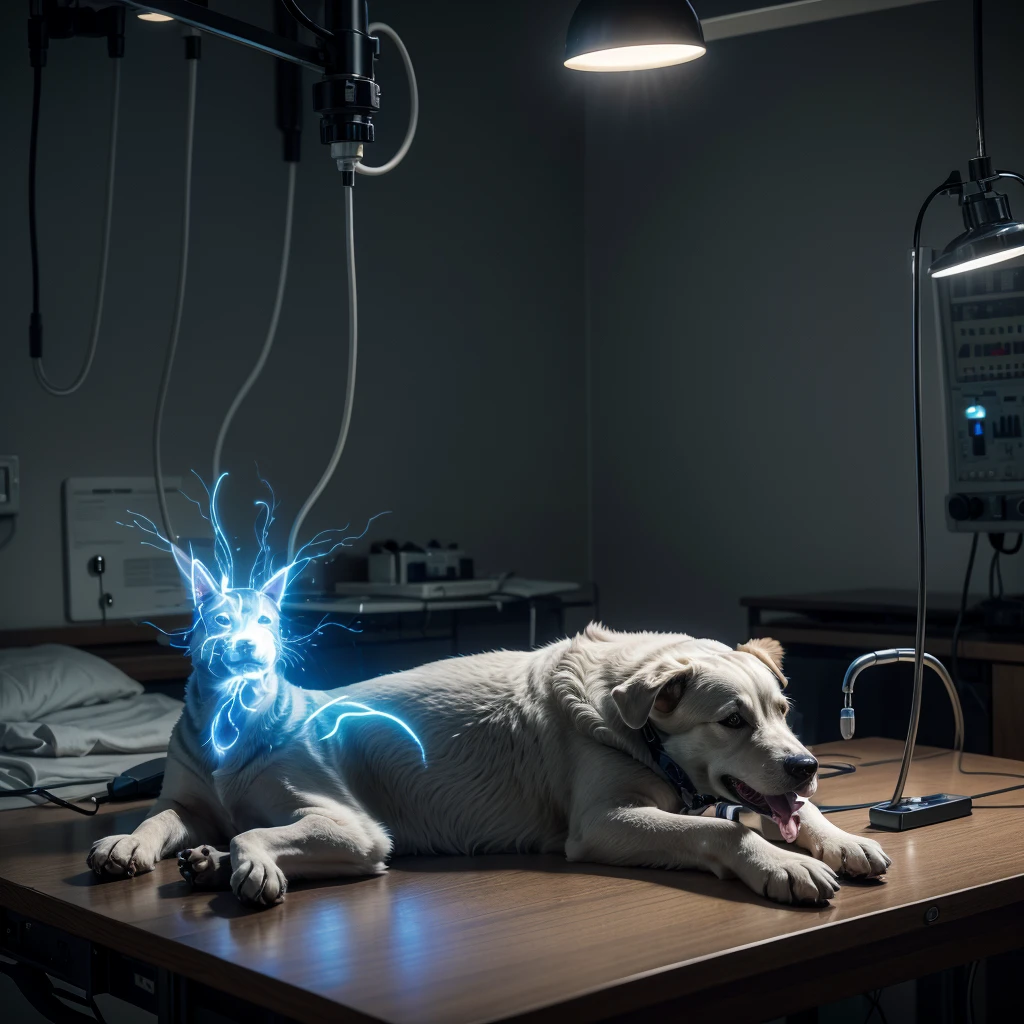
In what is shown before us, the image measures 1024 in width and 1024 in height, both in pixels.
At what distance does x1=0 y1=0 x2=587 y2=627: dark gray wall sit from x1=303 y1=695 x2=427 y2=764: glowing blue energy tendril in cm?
205

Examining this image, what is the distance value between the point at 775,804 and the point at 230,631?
0.57 m

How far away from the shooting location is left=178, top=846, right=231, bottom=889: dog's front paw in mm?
1182

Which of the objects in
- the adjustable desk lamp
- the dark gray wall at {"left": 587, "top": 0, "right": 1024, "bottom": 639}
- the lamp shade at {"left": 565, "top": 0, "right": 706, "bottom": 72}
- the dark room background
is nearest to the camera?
the adjustable desk lamp

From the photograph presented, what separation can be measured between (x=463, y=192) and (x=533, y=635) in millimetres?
1566

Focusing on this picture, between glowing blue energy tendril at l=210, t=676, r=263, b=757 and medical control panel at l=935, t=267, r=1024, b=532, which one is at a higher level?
medical control panel at l=935, t=267, r=1024, b=532

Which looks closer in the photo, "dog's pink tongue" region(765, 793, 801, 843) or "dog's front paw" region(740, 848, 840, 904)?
"dog's front paw" region(740, 848, 840, 904)

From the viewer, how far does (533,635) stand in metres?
3.65

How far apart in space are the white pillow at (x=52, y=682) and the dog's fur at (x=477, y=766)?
117 centimetres

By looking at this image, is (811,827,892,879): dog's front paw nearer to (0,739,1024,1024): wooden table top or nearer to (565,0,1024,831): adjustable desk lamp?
(0,739,1024,1024): wooden table top

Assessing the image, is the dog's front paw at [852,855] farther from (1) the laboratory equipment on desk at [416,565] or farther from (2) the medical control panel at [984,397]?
(1) the laboratory equipment on desk at [416,565]

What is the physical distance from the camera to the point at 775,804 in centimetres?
126

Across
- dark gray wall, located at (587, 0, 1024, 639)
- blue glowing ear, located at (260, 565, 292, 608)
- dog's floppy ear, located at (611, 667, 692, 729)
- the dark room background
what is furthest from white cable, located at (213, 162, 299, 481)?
dark gray wall, located at (587, 0, 1024, 639)

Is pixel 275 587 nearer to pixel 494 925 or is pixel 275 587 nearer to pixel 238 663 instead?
pixel 238 663

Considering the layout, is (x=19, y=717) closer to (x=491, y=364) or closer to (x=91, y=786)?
(x=91, y=786)
